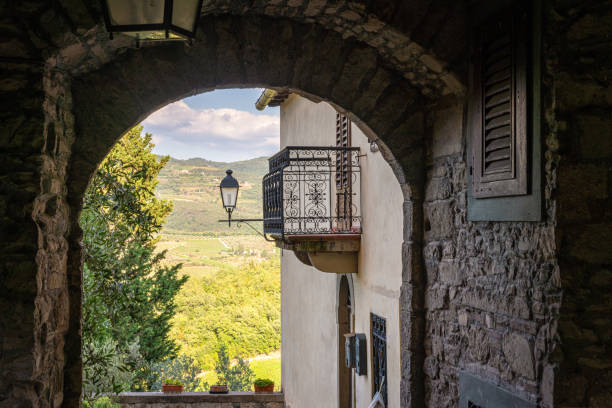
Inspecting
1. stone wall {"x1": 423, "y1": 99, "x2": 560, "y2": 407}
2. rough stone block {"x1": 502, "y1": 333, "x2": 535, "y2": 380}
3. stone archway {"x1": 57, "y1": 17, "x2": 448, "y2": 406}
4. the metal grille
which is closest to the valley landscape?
the metal grille

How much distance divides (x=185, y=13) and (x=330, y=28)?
1642mm

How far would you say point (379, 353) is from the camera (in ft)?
20.0

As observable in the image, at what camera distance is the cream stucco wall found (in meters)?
5.65

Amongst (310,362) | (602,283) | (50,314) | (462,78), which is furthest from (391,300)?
(310,362)

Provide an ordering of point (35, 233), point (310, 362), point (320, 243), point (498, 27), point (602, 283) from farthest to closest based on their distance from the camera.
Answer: point (310, 362) → point (320, 243) → point (498, 27) → point (35, 233) → point (602, 283)

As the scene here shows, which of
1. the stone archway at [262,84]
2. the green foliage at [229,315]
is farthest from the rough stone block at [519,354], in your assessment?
the green foliage at [229,315]

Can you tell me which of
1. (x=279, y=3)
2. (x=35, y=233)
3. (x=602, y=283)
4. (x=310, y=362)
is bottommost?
(x=310, y=362)

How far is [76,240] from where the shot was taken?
11.6 ft

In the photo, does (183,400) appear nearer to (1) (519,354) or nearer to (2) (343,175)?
(2) (343,175)

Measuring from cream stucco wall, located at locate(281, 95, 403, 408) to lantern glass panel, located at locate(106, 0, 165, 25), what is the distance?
11.8ft

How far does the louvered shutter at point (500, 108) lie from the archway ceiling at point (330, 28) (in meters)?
0.26

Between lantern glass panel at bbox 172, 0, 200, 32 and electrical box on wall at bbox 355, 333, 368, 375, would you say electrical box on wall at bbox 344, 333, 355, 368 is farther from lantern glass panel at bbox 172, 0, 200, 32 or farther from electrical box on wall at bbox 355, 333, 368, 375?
lantern glass panel at bbox 172, 0, 200, 32

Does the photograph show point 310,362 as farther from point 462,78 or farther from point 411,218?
point 462,78

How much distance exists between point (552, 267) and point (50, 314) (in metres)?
2.83
